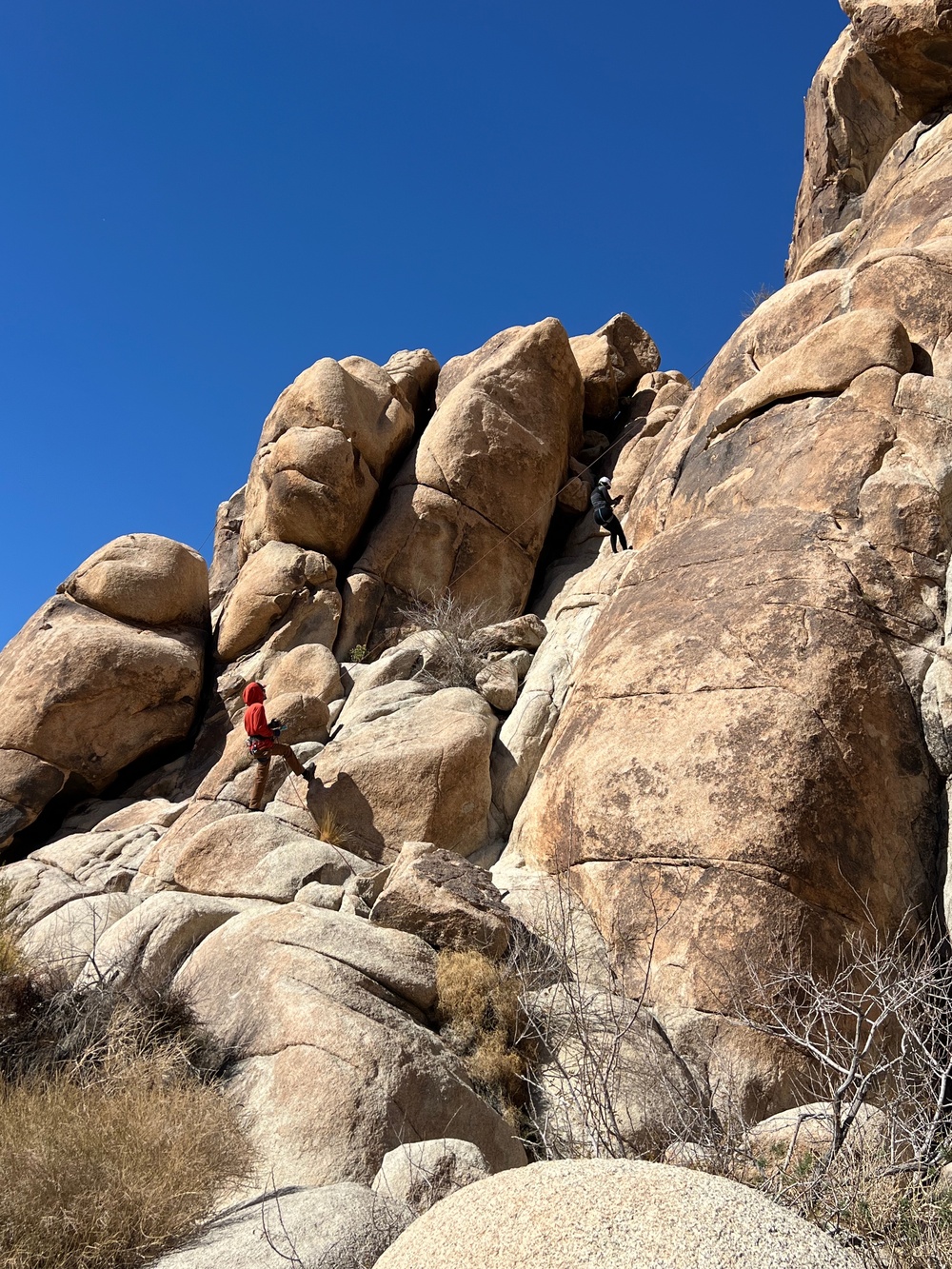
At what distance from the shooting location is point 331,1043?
6.43 meters

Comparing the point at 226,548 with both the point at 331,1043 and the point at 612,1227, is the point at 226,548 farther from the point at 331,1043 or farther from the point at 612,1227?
the point at 612,1227

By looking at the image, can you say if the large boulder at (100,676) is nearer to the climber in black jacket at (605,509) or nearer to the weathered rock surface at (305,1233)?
the climber in black jacket at (605,509)

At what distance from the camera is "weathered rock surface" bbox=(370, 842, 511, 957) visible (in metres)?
8.12

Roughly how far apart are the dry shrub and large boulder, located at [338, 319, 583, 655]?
1079 cm

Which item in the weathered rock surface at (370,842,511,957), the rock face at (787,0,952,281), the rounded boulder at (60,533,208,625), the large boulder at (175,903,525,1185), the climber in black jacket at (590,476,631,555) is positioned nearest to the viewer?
the large boulder at (175,903,525,1185)

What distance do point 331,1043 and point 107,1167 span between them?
179cm

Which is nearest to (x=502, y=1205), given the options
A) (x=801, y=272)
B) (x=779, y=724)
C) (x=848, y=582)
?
(x=779, y=724)

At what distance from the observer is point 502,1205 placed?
301 centimetres

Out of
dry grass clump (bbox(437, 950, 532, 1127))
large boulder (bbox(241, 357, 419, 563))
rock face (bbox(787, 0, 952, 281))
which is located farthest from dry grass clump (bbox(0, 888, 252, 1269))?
rock face (bbox(787, 0, 952, 281))

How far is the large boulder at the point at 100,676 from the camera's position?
50.9 ft

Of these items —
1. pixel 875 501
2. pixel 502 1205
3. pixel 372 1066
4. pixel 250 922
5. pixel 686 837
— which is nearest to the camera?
pixel 502 1205

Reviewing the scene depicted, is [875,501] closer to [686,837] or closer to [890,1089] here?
[686,837]

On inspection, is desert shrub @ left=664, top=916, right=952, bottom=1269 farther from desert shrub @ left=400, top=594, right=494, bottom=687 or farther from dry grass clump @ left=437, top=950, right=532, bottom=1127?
desert shrub @ left=400, top=594, right=494, bottom=687

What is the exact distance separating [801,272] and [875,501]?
948 centimetres
